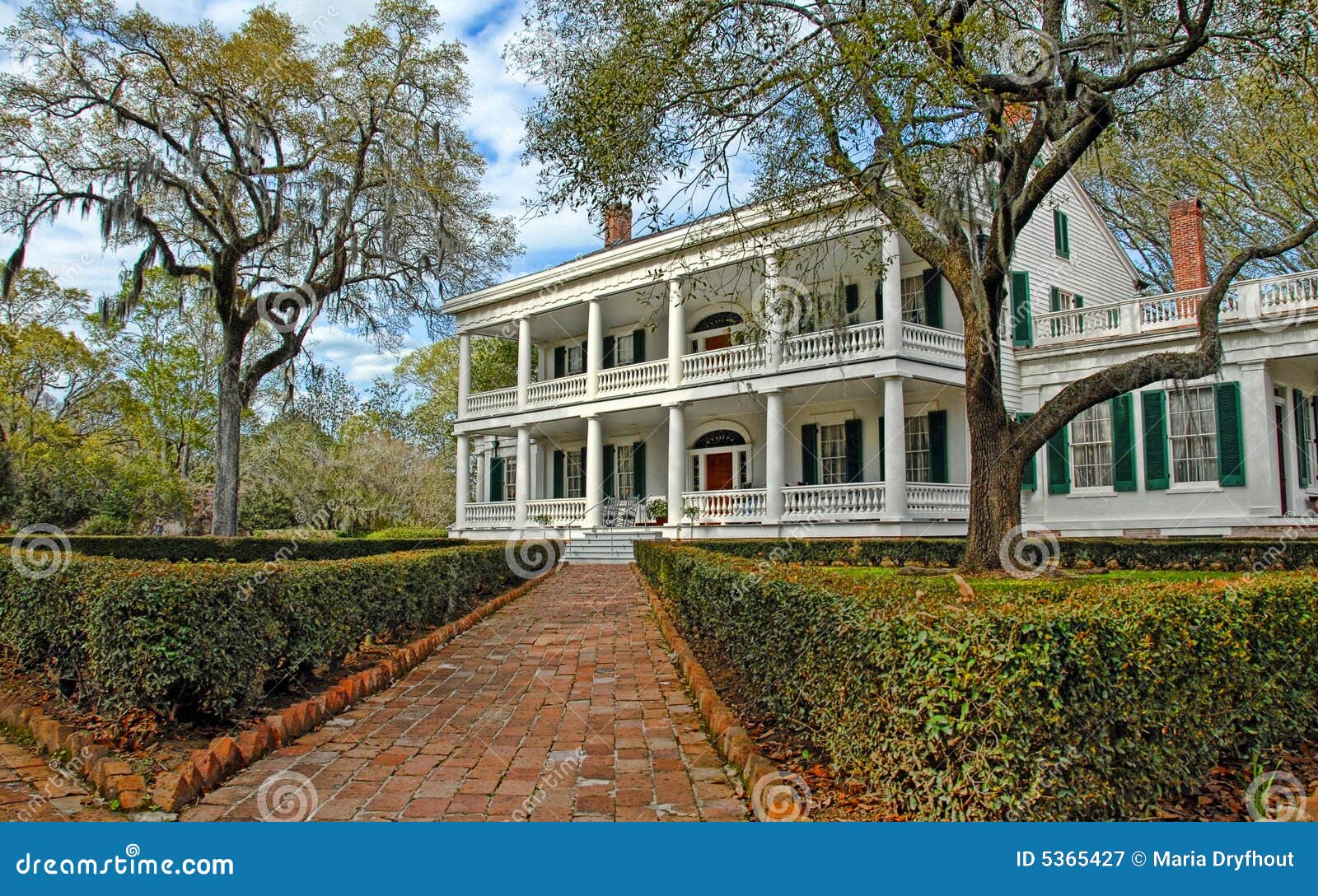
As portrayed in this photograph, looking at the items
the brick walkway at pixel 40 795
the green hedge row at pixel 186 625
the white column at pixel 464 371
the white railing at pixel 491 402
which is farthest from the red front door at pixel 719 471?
the brick walkway at pixel 40 795

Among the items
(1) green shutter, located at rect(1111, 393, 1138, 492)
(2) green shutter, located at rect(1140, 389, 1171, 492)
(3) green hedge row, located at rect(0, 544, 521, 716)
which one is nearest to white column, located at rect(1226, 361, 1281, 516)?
(2) green shutter, located at rect(1140, 389, 1171, 492)

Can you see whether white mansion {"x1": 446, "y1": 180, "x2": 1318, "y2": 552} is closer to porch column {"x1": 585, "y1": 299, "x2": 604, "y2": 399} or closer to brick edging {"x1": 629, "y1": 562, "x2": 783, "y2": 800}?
porch column {"x1": 585, "y1": 299, "x2": 604, "y2": 399}

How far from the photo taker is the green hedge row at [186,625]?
4.48 meters

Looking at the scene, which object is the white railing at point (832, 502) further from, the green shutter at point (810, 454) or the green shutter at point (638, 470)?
the green shutter at point (638, 470)

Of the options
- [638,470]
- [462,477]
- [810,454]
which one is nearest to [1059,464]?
[810,454]

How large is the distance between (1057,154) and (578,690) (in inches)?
300

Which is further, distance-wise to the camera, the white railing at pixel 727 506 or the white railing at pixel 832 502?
the white railing at pixel 727 506

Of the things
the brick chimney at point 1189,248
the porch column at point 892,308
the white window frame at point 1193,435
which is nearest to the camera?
the white window frame at point 1193,435

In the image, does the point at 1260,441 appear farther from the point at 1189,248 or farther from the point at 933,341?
the point at 933,341

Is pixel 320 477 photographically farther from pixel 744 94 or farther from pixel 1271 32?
pixel 1271 32

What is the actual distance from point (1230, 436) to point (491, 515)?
59.2 feet

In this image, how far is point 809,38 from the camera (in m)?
8.93

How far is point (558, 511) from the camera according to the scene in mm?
23141

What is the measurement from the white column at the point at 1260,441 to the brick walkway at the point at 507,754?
13.6 m
